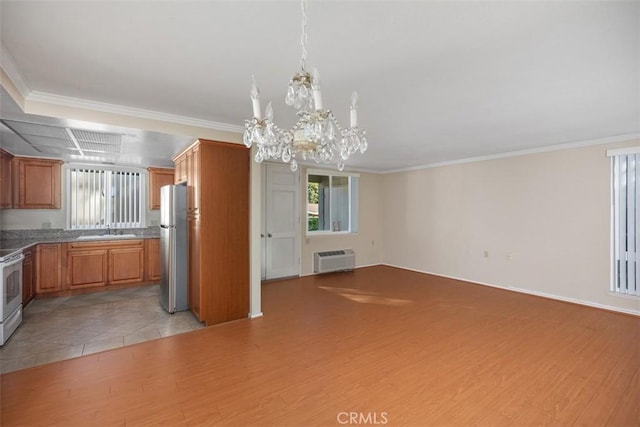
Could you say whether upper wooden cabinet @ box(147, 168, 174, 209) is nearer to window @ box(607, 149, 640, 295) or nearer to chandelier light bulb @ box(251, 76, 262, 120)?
chandelier light bulb @ box(251, 76, 262, 120)

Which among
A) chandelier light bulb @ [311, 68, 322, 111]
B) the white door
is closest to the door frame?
the white door

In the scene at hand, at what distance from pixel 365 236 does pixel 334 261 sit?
4.16 ft

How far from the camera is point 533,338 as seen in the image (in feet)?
10.5

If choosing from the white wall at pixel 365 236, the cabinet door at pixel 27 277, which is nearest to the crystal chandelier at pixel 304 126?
the cabinet door at pixel 27 277

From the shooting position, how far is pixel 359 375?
2479 millimetres

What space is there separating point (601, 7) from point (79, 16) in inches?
112

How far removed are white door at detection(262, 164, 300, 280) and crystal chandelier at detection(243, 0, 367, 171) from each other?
378cm

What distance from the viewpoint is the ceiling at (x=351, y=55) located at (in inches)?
62.4

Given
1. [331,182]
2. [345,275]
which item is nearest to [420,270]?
[345,275]

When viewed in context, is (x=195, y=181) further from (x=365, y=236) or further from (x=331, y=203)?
(x=365, y=236)

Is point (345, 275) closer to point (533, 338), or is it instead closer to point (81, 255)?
point (533, 338)

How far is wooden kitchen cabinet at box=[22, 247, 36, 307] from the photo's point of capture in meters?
3.93

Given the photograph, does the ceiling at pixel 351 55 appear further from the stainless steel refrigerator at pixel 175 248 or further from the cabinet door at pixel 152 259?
the cabinet door at pixel 152 259

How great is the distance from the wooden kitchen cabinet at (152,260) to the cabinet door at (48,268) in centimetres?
119
